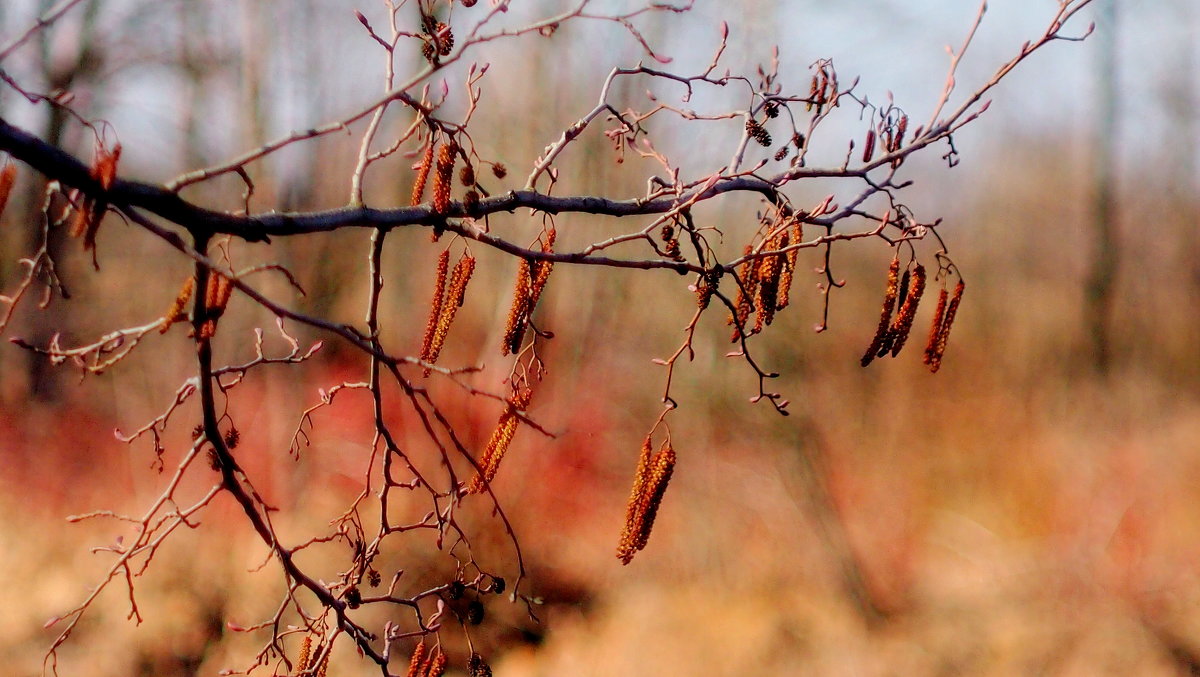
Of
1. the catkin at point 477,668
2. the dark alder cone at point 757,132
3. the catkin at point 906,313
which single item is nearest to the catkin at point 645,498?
the catkin at point 477,668

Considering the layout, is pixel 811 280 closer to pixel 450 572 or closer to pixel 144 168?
pixel 450 572

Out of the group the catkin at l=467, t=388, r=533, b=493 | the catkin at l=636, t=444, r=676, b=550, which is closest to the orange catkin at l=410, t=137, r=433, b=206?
the catkin at l=467, t=388, r=533, b=493

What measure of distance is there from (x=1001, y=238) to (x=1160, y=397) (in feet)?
8.58

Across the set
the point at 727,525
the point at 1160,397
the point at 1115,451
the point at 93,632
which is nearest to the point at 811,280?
the point at 727,525

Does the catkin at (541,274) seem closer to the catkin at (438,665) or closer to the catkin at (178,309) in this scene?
the catkin at (178,309)

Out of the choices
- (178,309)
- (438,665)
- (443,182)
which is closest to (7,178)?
(178,309)

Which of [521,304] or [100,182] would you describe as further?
[521,304]

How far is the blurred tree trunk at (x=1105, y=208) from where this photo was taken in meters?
9.57

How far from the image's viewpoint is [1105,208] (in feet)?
32.1

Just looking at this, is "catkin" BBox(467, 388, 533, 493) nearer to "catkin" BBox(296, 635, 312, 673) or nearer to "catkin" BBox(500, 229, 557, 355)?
"catkin" BBox(500, 229, 557, 355)

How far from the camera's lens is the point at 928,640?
21.6ft

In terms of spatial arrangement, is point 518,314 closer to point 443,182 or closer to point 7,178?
point 443,182

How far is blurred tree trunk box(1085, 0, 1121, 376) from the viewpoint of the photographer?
9570mm

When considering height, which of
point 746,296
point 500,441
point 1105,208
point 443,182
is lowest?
point 500,441
